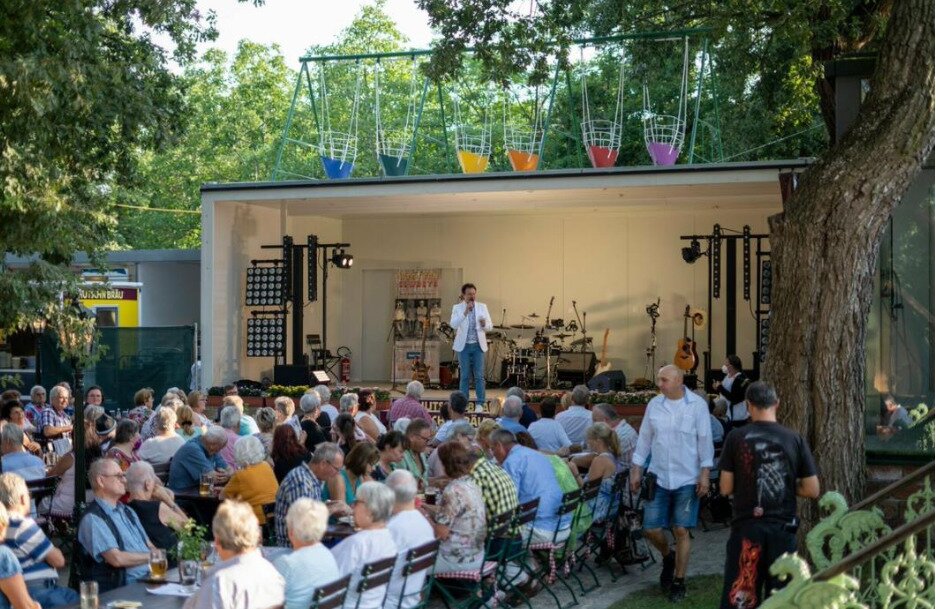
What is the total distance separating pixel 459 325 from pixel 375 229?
7.82 metres

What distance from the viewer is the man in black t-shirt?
22.1 feet

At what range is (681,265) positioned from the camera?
21.5 metres

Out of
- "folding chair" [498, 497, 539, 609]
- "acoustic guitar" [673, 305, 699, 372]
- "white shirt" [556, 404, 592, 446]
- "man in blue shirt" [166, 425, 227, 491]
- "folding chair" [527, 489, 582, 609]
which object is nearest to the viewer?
"folding chair" [498, 497, 539, 609]

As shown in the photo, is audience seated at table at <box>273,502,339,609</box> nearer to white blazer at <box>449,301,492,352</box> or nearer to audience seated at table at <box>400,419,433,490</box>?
audience seated at table at <box>400,419,433,490</box>

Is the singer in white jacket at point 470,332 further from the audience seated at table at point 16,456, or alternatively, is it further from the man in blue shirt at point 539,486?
the man in blue shirt at point 539,486

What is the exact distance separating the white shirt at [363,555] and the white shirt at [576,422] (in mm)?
5384

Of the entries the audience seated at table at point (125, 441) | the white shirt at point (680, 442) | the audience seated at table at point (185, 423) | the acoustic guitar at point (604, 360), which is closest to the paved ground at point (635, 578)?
the white shirt at point (680, 442)

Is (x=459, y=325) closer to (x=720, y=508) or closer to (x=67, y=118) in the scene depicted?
(x=720, y=508)

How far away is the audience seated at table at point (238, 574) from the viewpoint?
4.92 meters

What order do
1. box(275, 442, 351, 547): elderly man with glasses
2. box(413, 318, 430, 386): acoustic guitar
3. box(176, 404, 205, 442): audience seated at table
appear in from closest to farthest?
box(275, 442, 351, 547): elderly man with glasses < box(176, 404, 205, 442): audience seated at table < box(413, 318, 430, 386): acoustic guitar

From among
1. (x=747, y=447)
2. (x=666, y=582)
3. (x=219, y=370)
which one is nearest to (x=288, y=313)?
(x=219, y=370)

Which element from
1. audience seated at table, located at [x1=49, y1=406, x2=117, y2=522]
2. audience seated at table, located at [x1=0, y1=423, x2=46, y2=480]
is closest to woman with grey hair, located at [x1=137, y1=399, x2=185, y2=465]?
audience seated at table, located at [x1=49, y1=406, x2=117, y2=522]

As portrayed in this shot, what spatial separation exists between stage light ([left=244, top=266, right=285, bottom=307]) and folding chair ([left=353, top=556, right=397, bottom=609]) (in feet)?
44.5

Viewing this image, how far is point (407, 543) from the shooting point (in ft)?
21.0
